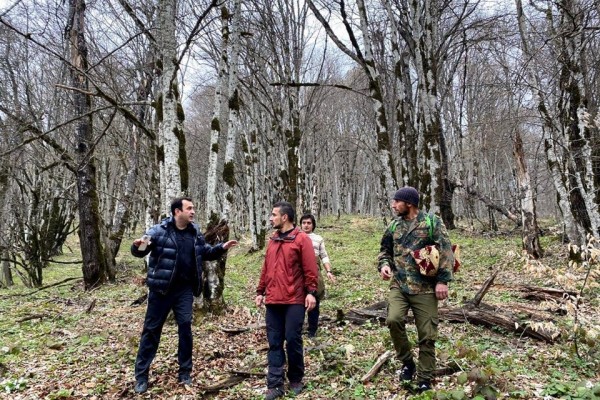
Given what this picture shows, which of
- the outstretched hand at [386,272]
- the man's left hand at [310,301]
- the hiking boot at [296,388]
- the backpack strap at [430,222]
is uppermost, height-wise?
the backpack strap at [430,222]

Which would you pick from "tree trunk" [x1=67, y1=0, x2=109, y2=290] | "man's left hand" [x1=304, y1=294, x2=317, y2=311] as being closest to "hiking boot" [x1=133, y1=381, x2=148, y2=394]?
"man's left hand" [x1=304, y1=294, x2=317, y2=311]

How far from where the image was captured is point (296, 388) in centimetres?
432

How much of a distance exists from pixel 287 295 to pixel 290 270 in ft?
0.85

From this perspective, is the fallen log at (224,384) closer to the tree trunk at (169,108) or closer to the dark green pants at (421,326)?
the dark green pants at (421,326)

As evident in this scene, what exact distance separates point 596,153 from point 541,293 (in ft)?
18.0

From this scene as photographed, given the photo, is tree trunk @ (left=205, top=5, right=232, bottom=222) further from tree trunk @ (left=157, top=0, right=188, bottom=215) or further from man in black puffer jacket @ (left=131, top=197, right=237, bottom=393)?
man in black puffer jacket @ (left=131, top=197, right=237, bottom=393)

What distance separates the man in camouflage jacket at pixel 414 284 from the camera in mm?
4051

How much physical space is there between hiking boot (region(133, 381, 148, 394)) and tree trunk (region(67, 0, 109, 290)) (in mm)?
7316

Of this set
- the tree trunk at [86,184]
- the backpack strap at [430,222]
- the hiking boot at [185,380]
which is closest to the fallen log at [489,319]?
the backpack strap at [430,222]

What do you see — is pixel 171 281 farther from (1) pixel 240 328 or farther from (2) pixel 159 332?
(1) pixel 240 328

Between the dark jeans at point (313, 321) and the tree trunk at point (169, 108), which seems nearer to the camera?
the dark jeans at point (313, 321)

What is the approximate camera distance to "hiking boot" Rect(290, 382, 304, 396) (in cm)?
430

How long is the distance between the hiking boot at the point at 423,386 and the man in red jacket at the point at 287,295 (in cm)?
121

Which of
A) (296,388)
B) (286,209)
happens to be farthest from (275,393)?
(286,209)
